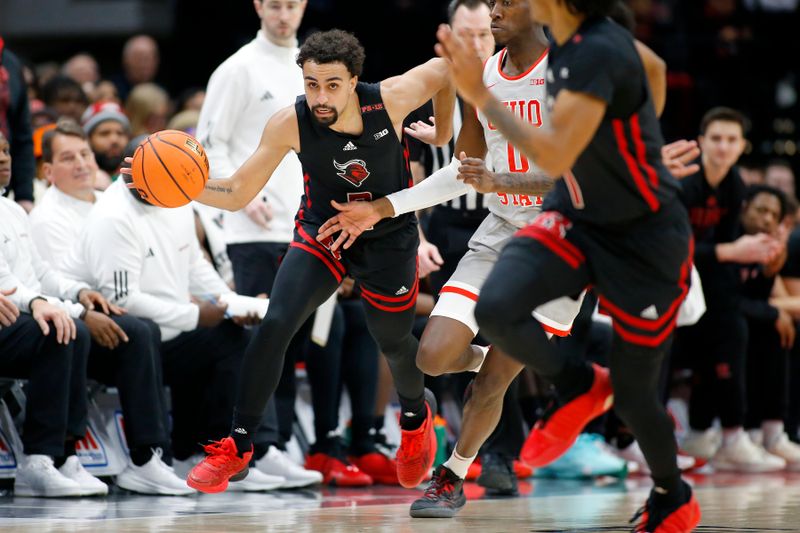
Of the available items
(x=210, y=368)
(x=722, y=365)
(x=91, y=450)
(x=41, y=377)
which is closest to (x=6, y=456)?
(x=91, y=450)

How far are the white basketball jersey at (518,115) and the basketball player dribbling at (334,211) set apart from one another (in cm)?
27

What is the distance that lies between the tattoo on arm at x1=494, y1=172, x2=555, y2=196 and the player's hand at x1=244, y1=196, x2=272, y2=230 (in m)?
2.50

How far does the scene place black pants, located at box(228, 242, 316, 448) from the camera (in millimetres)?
7449

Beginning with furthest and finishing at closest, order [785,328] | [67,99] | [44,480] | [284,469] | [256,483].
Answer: [785,328], [67,99], [284,469], [256,483], [44,480]

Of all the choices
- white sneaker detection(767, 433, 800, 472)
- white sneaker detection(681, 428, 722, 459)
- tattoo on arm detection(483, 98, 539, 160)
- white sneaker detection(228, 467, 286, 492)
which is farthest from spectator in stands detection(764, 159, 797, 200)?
tattoo on arm detection(483, 98, 539, 160)

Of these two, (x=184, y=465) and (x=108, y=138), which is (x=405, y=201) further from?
(x=108, y=138)

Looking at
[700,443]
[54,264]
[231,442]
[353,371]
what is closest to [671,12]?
[700,443]

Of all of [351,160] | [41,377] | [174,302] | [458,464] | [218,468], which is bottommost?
[458,464]

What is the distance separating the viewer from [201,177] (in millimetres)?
5719

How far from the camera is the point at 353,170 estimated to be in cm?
591

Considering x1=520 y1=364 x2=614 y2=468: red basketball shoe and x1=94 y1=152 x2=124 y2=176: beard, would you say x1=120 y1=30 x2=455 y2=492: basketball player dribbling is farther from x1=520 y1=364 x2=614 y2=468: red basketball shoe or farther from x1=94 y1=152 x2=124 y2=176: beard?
x1=94 y1=152 x2=124 y2=176: beard

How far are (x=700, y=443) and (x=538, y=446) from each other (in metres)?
5.49

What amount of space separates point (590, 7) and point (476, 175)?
2.92ft

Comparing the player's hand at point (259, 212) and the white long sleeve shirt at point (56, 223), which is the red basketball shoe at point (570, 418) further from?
the white long sleeve shirt at point (56, 223)
